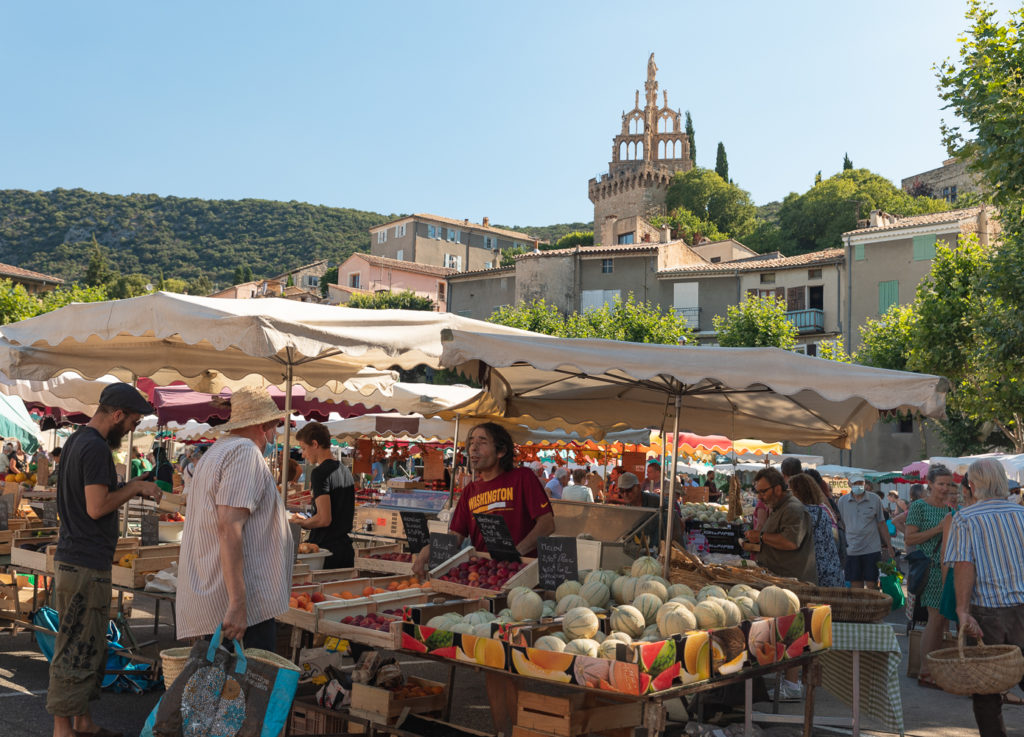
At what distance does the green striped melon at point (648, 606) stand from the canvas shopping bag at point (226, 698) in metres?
1.67

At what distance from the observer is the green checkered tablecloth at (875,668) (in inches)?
204

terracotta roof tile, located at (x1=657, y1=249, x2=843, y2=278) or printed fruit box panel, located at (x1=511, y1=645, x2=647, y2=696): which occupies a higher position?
terracotta roof tile, located at (x1=657, y1=249, x2=843, y2=278)

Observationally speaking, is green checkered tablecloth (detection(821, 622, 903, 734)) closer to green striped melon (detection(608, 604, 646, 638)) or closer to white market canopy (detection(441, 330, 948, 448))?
white market canopy (detection(441, 330, 948, 448))

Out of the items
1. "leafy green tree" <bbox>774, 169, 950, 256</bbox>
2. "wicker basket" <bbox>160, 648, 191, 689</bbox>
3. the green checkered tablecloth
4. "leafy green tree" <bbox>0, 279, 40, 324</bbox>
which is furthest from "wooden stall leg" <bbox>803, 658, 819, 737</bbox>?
"leafy green tree" <bbox>774, 169, 950, 256</bbox>

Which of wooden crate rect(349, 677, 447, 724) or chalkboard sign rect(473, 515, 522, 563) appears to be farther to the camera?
chalkboard sign rect(473, 515, 522, 563)

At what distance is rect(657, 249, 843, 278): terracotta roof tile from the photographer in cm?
4304

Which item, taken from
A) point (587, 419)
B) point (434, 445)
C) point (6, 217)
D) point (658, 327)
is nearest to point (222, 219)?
point (6, 217)

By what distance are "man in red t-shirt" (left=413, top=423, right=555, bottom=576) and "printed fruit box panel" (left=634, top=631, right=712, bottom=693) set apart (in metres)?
1.61

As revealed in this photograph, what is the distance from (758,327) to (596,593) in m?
35.4

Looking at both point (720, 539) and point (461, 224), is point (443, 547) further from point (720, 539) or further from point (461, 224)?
point (461, 224)

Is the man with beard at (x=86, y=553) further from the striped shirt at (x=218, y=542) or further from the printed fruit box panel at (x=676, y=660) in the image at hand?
the printed fruit box panel at (x=676, y=660)

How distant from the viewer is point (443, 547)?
214 inches

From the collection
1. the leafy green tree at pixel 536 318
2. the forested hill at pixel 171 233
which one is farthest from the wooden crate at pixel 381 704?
the forested hill at pixel 171 233

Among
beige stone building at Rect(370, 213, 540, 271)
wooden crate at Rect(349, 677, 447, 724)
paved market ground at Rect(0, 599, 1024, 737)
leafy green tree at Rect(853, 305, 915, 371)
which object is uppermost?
beige stone building at Rect(370, 213, 540, 271)
